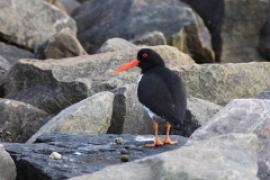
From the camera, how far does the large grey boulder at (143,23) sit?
16250 mm

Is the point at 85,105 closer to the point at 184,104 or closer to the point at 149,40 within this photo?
the point at 184,104

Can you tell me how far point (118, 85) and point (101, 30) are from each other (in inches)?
225

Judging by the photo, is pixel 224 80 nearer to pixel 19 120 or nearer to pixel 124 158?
pixel 19 120

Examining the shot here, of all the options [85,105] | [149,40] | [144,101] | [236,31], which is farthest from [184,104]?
[236,31]

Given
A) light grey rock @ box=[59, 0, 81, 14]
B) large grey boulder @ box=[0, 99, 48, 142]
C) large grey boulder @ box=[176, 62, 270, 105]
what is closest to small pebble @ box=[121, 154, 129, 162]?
large grey boulder @ box=[0, 99, 48, 142]

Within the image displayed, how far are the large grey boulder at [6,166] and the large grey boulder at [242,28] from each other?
33.7 ft

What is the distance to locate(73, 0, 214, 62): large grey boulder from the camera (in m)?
16.2

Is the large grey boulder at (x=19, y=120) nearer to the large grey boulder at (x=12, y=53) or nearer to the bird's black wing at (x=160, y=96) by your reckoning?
the bird's black wing at (x=160, y=96)

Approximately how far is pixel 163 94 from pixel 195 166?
200 centimetres

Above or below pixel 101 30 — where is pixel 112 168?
above

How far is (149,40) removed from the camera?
15.0 meters

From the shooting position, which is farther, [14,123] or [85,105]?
[14,123]

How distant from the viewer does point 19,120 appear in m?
10.8

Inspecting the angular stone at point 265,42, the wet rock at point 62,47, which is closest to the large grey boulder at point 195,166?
the wet rock at point 62,47
